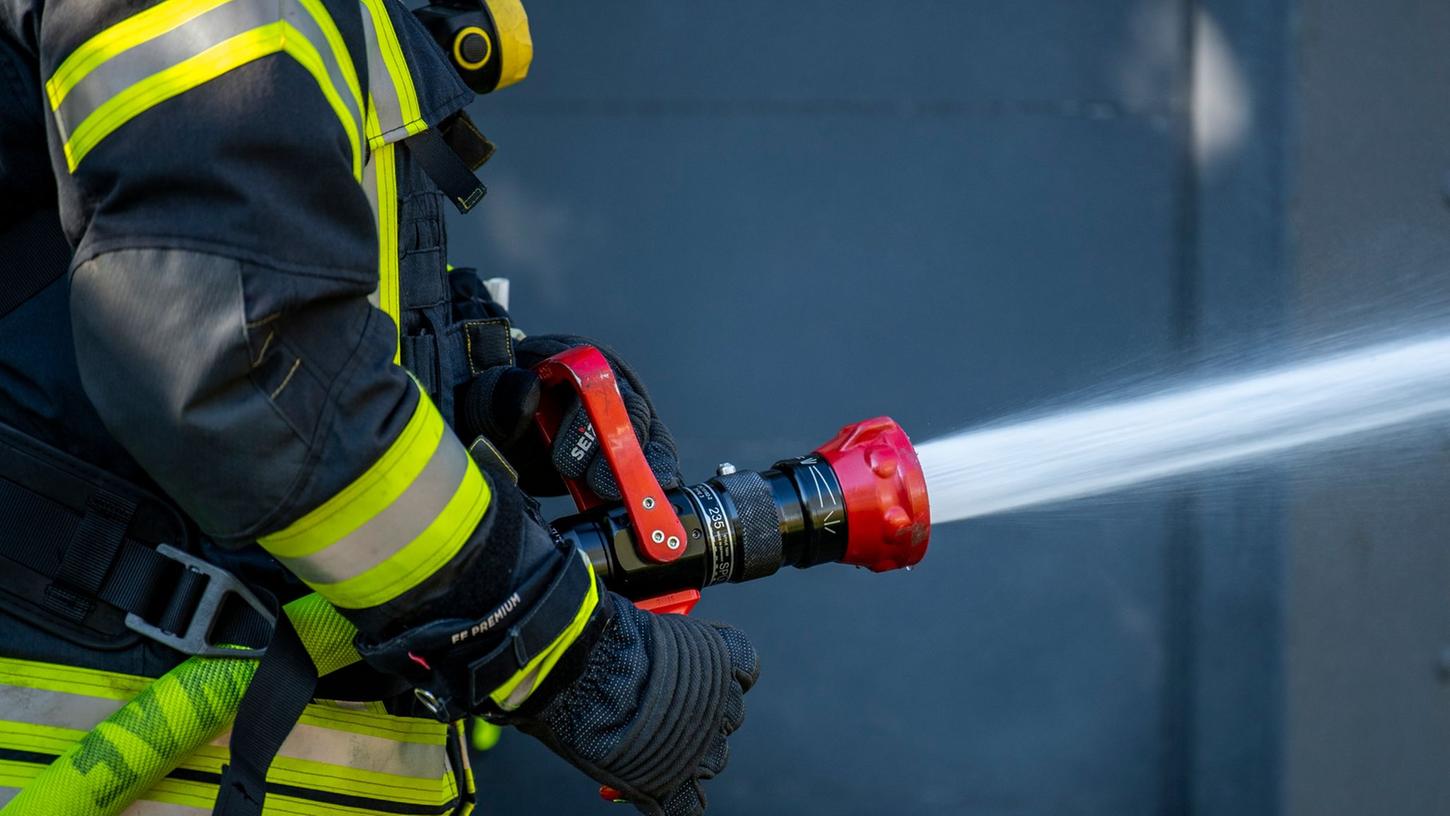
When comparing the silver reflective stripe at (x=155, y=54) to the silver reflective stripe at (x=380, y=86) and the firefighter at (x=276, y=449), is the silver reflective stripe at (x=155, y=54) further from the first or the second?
the silver reflective stripe at (x=380, y=86)

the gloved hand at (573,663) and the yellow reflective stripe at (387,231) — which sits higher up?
the yellow reflective stripe at (387,231)

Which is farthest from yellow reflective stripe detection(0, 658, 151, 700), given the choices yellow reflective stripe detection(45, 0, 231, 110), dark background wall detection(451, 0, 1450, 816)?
dark background wall detection(451, 0, 1450, 816)

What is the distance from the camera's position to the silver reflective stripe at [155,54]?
121cm

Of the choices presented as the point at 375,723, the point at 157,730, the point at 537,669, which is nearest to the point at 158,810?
the point at 157,730

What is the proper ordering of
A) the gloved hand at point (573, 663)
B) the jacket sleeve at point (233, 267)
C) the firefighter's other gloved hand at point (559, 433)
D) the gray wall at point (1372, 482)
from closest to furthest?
the jacket sleeve at point (233, 267) → the gloved hand at point (573, 663) → the firefighter's other gloved hand at point (559, 433) → the gray wall at point (1372, 482)

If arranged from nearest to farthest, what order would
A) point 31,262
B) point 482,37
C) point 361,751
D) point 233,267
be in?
point 233,267
point 31,262
point 361,751
point 482,37

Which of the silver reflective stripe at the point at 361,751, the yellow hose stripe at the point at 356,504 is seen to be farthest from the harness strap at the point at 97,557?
the yellow hose stripe at the point at 356,504

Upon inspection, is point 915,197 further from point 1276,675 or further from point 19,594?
point 19,594

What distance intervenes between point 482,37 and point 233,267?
0.87 meters

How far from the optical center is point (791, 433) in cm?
354

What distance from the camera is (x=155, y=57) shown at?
121 centimetres

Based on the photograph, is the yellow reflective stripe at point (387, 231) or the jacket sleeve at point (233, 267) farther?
the yellow reflective stripe at point (387, 231)

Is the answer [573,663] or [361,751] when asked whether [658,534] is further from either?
[361,751]

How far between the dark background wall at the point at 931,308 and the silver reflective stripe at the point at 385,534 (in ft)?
7.06
